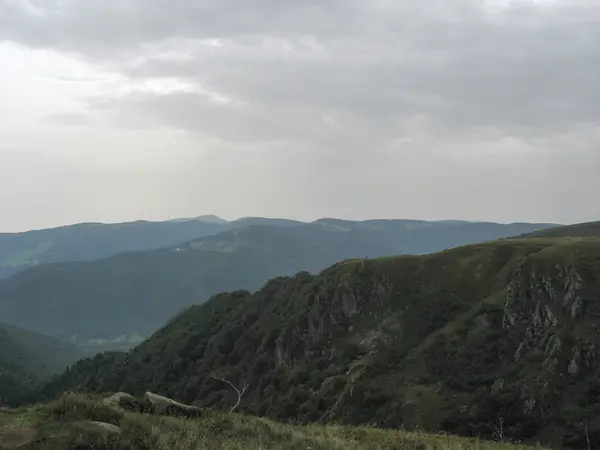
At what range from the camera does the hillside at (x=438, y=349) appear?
235 ft

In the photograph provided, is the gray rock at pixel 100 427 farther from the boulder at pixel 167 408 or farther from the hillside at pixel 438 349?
the hillside at pixel 438 349

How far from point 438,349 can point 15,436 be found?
84336mm

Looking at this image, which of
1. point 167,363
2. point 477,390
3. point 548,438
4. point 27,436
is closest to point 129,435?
point 27,436

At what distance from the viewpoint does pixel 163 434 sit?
15.0 metres

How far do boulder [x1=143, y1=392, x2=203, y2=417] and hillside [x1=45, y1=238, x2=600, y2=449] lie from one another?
30955 mm

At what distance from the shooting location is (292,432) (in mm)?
17969

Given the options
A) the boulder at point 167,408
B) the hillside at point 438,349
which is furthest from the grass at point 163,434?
the hillside at point 438,349

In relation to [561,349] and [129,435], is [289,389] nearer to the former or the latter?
[561,349]

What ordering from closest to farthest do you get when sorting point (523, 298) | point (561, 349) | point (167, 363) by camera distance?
point (561, 349) → point (523, 298) → point (167, 363)

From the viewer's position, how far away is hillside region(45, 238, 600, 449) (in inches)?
2817

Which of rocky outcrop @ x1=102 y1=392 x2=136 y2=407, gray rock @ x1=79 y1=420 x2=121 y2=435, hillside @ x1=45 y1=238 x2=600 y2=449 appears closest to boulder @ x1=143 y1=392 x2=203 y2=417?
rocky outcrop @ x1=102 y1=392 x2=136 y2=407

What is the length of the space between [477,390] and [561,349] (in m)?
14.0

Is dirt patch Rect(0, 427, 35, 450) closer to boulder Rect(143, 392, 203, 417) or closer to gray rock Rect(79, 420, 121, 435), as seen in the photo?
gray rock Rect(79, 420, 121, 435)

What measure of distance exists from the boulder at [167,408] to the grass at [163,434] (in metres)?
0.68
